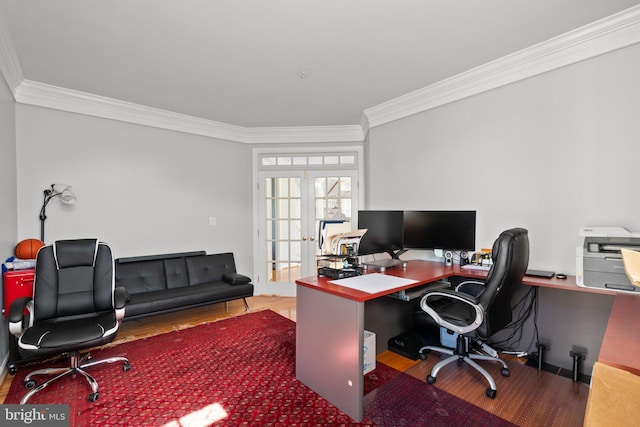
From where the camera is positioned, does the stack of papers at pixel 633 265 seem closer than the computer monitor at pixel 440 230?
Yes

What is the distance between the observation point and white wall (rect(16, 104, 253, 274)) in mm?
3324

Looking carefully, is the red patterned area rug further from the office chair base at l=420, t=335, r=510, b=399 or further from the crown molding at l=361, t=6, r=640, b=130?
the crown molding at l=361, t=6, r=640, b=130

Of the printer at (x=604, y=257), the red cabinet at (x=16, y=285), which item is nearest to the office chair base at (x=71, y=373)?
the red cabinet at (x=16, y=285)

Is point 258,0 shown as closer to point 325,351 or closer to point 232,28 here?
point 232,28

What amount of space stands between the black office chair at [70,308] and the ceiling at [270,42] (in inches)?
66.5

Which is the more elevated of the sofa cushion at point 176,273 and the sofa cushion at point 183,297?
the sofa cushion at point 176,273

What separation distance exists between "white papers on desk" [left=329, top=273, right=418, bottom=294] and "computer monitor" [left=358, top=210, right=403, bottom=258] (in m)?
0.46

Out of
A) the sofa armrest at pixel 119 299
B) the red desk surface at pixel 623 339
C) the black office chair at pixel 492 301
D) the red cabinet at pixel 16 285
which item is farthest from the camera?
the red cabinet at pixel 16 285

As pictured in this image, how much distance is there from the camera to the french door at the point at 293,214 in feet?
15.9

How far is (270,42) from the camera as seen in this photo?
8.09 ft

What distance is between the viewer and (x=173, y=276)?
4.01 meters

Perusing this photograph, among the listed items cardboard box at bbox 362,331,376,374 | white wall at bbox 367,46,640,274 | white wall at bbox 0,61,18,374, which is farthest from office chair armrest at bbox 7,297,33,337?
white wall at bbox 367,46,640,274

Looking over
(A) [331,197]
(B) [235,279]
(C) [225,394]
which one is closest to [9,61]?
(B) [235,279]

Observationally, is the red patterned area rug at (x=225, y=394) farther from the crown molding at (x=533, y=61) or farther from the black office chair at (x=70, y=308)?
the crown molding at (x=533, y=61)
